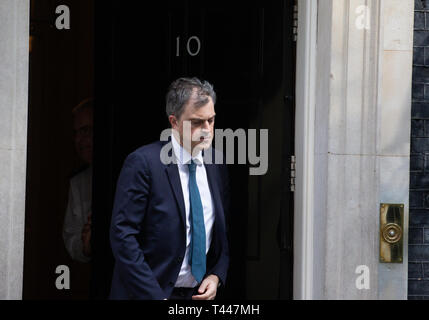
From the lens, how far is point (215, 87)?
190 inches

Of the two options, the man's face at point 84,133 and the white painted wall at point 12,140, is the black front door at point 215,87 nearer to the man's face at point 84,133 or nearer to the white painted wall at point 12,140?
the man's face at point 84,133

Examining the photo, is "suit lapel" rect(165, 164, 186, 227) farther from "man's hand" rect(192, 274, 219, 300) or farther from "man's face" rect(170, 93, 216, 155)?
"man's hand" rect(192, 274, 219, 300)

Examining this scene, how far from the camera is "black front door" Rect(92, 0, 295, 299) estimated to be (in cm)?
470

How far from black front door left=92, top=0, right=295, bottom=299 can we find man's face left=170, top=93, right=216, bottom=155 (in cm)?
68

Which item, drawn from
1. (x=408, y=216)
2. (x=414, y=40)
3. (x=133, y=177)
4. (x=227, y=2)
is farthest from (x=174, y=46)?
(x=408, y=216)

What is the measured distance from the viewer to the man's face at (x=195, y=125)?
4.13 metres

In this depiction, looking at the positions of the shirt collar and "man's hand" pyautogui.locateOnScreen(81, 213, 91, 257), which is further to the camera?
"man's hand" pyautogui.locateOnScreen(81, 213, 91, 257)

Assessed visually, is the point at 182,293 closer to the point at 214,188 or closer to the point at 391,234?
the point at 214,188

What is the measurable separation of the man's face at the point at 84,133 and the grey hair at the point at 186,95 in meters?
1.48

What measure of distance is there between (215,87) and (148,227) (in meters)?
1.36

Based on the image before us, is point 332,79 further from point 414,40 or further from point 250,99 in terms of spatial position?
point 250,99

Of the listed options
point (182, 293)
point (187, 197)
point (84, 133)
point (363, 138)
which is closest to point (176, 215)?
point (187, 197)

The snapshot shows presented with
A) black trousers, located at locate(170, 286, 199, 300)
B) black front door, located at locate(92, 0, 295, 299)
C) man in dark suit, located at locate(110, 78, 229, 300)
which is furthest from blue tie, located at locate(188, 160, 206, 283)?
black front door, located at locate(92, 0, 295, 299)

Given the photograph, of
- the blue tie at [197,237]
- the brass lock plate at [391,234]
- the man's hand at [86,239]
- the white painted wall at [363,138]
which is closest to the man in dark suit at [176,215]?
the blue tie at [197,237]
